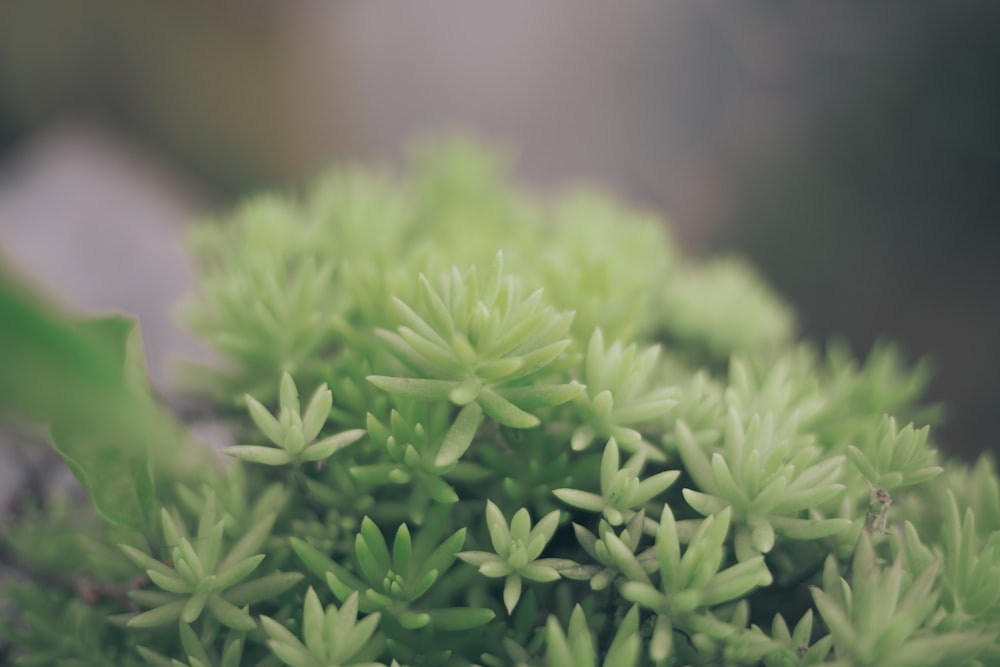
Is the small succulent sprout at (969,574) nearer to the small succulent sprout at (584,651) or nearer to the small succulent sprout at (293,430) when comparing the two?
the small succulent sprout at (584,651)

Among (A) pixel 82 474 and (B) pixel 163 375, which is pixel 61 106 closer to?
(B) pixel 163 375

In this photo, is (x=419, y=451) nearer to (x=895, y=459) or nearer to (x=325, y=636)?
(x=325, y=636)

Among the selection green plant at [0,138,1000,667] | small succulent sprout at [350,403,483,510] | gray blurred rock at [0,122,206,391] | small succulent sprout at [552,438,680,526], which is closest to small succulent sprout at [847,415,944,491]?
green plant at [0,138,1000,667]

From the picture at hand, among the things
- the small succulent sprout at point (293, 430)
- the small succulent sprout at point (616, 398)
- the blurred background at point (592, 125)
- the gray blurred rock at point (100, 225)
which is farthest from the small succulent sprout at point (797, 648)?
the blurred background at point (592, 125)

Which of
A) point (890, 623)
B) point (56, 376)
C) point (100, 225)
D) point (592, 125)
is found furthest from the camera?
point (592, 125)

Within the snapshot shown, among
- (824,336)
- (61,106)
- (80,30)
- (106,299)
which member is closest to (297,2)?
(80,30)

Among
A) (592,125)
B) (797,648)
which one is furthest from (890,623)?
(592,125)
